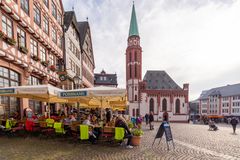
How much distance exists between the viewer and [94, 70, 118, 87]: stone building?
76.9 m

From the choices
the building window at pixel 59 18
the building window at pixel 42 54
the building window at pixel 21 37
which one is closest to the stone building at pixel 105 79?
the building window at pixel 59 18

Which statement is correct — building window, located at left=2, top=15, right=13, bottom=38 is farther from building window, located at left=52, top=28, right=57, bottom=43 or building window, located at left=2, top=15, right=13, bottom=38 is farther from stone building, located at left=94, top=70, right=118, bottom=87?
stone building, located at left=94, top=70, right=118, bottom=87

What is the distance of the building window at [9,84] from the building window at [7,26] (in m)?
2.42

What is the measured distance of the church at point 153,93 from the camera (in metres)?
56.2

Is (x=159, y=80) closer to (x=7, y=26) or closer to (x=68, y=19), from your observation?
(x=68, y=19)

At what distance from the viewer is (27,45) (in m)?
15.4

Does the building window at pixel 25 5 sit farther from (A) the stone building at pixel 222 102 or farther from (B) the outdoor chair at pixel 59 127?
(A) the stone building at pixel 222 102

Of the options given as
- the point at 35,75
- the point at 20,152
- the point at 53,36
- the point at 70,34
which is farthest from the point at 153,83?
the point at 20,152

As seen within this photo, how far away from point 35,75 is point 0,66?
4745 mm

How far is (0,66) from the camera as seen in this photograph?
40.4 feet

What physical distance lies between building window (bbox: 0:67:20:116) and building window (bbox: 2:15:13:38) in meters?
2.42

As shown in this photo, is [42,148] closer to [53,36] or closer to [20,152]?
[20,152]

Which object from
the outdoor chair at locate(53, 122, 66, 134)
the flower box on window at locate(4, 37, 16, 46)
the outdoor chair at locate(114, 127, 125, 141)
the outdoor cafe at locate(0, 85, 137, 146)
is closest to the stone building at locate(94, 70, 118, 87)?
the flower box on window at locate(4, 37, 16, 46)

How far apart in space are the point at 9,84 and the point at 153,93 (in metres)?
46.9
